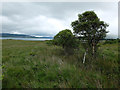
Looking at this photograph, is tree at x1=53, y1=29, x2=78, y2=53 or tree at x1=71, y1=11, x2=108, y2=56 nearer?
tree at x1=71, y1=11, x2=108, y2=56

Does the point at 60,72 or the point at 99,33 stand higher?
the point at 99,33

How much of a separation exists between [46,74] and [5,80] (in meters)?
2.12

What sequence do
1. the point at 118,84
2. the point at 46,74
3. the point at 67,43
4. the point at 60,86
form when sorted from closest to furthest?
the point at 60,86, the point at 118,84, the point at 46,74, the point at 67,43

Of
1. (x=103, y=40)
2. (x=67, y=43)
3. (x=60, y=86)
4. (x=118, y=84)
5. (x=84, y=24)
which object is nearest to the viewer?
(x=60, y=86)

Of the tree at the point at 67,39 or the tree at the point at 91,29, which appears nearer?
the tree at the point at 91,29

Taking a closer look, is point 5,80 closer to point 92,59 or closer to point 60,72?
point 60,72

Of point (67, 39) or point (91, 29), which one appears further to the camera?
point (67, 39)

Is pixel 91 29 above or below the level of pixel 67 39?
above

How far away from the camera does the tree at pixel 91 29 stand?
18.7 feet

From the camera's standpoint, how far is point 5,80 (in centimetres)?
339

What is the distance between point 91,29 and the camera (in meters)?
5.91

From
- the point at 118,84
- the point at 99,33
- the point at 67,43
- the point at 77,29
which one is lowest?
the point at 118,84

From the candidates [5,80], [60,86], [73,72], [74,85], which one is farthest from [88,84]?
[5,80]

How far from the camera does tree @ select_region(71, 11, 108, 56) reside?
18.7ft
